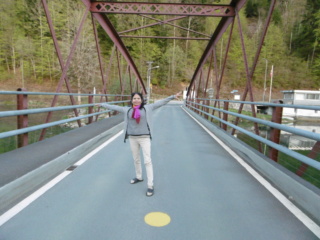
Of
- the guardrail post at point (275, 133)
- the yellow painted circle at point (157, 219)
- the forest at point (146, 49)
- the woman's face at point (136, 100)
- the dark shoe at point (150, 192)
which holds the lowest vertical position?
the yellow painted circle at point (157, 219)

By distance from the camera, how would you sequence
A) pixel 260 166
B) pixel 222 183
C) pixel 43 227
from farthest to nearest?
1. pixel 260 166
2. pixel 222 183
3. pixel 43 227

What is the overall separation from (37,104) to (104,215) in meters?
30.8

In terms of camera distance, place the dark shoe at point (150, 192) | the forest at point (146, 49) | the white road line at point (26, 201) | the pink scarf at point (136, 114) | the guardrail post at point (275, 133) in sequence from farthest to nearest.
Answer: the forest at point (146, 49) → the guardrail post at point (275, 133) → the pink scarf at point (136, 114) → the dark shoe at point (150, 192) → the white road line at point (26, 201)

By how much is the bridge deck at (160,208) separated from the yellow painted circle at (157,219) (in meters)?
0.05

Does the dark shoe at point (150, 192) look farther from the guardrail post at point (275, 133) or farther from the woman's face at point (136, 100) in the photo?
the guardrail post at point (275, 133)

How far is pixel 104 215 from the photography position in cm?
269

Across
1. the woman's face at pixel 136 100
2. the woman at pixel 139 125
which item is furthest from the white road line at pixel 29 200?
the woman's face at pixel 136 100

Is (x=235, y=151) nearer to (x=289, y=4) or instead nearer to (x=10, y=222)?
(x=10, y=222)

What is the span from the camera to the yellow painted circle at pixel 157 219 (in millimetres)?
2531

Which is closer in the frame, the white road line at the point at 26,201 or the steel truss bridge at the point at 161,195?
the steel truss bridge at the point at 161,195

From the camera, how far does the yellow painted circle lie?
8.30ft

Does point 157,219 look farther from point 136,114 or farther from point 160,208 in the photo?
point 136,114

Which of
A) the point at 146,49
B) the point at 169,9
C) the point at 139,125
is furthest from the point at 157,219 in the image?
the point at 146,49

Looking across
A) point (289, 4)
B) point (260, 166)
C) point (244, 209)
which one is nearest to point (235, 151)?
point (260, 166)
